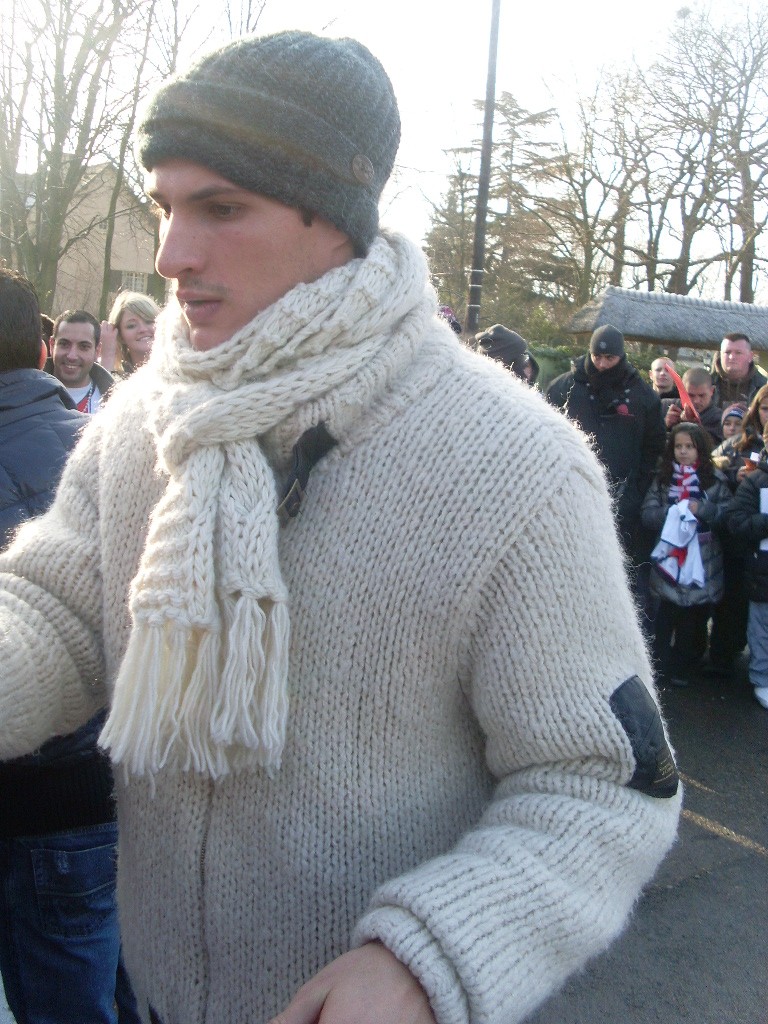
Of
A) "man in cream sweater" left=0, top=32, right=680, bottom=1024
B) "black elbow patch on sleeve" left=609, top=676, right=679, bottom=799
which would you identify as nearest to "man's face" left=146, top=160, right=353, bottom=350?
"man in cream sweater" left=0, top=32, right=680, bottom=1024

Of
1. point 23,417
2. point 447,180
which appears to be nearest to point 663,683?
point 23,417

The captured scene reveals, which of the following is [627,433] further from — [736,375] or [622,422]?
[736,375]

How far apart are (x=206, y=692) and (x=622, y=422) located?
5.25 meters

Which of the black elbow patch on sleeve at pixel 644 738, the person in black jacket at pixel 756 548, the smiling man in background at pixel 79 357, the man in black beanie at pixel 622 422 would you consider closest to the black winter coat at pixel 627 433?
the man in black beanie at pixel 622 422

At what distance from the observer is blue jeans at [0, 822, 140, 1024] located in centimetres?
213

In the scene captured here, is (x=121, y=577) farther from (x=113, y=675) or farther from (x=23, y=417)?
(x=23, y=417)

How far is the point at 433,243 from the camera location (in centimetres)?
2561

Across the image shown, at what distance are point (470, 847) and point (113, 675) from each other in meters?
0.65

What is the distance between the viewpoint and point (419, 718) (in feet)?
4.23

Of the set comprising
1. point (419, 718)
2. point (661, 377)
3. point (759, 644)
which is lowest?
point (759, 644)

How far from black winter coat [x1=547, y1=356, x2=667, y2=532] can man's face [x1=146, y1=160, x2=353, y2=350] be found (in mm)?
4854

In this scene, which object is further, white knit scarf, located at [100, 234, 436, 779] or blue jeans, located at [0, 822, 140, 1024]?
blue jeans, located at [0, 822, 140, 1024]

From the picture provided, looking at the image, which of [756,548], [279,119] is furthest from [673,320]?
[279,119]

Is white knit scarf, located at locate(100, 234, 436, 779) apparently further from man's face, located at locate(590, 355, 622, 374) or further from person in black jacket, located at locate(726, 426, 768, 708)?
man's face, located at locate(590, 355, 622, 374)
